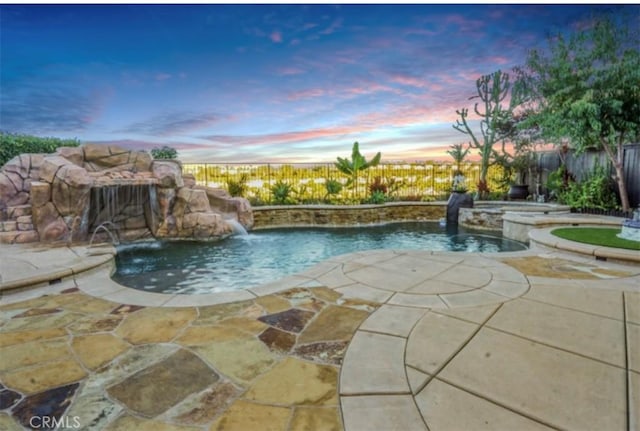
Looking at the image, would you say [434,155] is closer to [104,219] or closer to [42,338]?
[104,219]

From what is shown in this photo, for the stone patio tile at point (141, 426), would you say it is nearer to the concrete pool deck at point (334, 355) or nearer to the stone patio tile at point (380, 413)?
the concrete pool deck at point (334, 355)

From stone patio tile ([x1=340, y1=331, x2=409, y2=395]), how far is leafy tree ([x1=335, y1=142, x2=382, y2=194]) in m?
9.39

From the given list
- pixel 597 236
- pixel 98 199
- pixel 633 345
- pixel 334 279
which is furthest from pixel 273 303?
pixel 98 199

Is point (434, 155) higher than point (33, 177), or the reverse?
point (434, 155)

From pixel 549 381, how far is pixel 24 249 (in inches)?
274

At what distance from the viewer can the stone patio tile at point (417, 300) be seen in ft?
8.81

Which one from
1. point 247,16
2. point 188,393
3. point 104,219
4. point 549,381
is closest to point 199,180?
point 104,219

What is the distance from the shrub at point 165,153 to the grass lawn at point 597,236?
11.1 m

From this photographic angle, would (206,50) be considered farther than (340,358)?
Yes

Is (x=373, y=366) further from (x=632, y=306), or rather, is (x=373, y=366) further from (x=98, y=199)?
Answer: (x=98, y=199)

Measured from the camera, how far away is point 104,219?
699 cm

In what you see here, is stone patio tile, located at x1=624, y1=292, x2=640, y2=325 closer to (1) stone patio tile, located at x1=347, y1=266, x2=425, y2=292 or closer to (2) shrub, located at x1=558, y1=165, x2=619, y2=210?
(1) stone patio tile, located at x1=347, y1=266, x2=425, y2=292

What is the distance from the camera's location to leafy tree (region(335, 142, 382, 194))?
1109cm

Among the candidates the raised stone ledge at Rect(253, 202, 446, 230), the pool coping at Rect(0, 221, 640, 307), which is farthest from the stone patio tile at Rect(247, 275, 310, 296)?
the raised stone ledge at Rect(253, 202, 446, 230)
